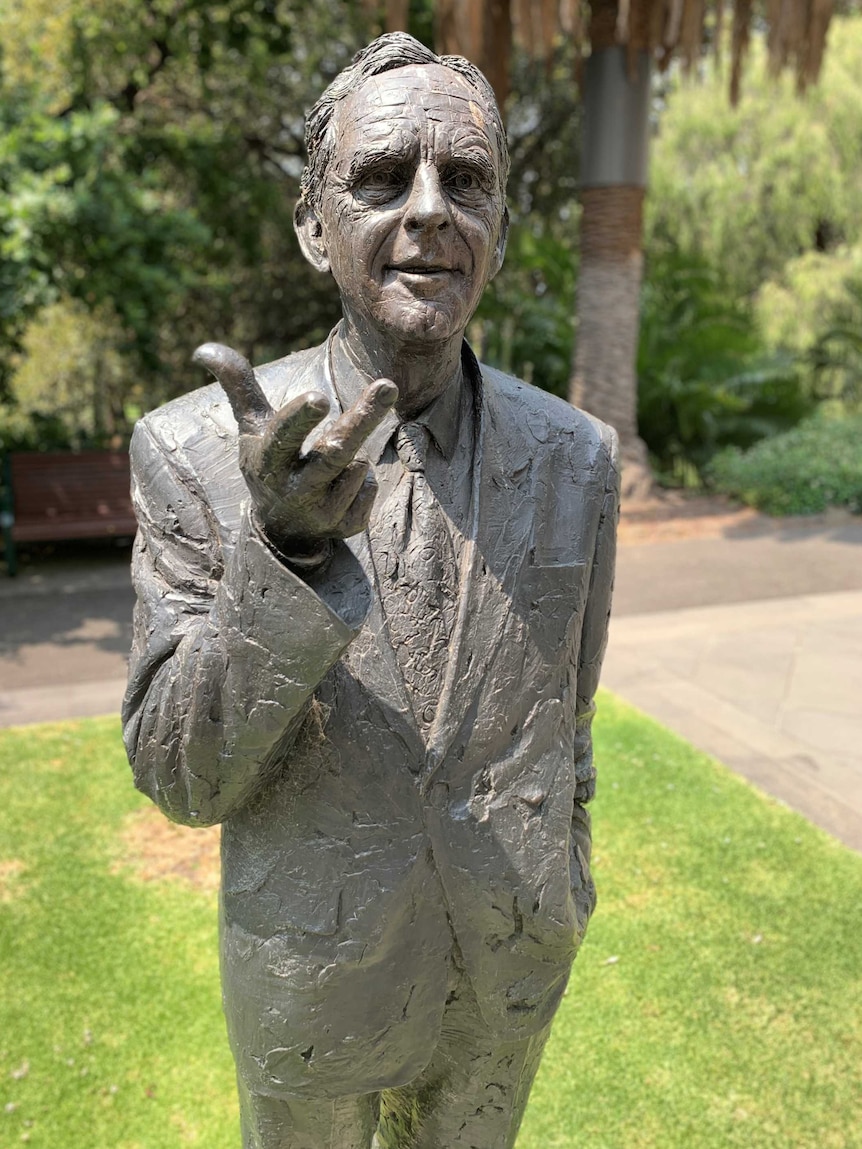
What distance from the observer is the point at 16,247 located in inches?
278

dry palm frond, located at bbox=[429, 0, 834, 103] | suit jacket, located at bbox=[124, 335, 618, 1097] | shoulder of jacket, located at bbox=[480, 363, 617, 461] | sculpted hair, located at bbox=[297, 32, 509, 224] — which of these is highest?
dry palm frond, located at bbox=[429, 0, 834, 103]

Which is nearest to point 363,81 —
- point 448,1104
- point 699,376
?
point 448,1104

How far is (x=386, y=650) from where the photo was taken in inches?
59.5

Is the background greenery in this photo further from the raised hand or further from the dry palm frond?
the raised hand

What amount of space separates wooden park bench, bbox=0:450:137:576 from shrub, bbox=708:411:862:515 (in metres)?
6.74

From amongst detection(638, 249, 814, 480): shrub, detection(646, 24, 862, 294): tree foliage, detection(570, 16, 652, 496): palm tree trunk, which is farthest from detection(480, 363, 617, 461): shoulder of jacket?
detection(646, 24, 862, 294): tree foliage

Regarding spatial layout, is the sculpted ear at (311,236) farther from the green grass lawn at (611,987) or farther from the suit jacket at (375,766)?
the green grass lawn at (611,987)

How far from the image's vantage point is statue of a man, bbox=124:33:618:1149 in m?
1.37

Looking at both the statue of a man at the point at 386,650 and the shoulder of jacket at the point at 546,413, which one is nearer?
the statue of a man at the point at 386,650

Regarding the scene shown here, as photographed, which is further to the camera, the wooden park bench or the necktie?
the wooden park bench

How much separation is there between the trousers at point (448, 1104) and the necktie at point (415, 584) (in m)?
0.52

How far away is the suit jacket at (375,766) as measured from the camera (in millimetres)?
1470

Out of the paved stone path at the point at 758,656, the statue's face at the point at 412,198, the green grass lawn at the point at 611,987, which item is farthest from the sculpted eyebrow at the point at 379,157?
the paved stone path at the point at 758,656

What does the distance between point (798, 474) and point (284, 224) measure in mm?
7900
